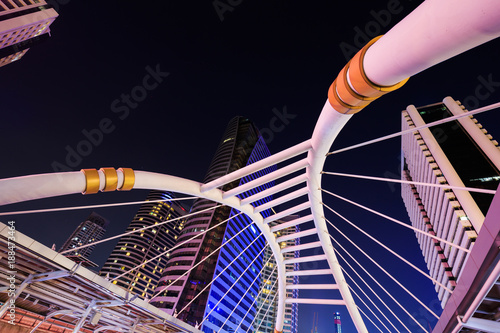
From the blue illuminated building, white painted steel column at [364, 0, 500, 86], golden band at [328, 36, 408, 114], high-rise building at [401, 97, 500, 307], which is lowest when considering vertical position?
the blue illuminated building

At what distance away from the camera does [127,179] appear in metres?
4.89

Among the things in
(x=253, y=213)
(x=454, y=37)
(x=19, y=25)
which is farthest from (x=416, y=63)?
(x=19, y=25)

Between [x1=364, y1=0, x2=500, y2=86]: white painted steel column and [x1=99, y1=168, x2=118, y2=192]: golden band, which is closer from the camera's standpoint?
[x1=364, y1=0, x2=500, y2=86]: white painted steel column

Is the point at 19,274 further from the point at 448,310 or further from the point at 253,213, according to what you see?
the point at 448,310

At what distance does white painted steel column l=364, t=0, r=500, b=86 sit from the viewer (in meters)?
1.55

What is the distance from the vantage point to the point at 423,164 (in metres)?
58.6

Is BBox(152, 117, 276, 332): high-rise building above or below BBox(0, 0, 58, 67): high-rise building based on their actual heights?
below

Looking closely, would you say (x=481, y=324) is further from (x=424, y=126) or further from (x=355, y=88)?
(x=355, y=88)

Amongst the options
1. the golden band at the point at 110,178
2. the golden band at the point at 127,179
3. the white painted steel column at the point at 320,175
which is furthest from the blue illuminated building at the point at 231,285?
the golden band at the point at 110,178

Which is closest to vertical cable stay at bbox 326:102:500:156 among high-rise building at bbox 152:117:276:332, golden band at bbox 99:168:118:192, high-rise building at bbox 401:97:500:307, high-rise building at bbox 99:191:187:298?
golden band at bbox 99:168:118:192

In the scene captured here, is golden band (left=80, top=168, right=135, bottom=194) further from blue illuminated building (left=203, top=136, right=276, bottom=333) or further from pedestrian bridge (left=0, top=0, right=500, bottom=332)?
blue illuminated building (left=203, top=136, right=276, bottom=333)

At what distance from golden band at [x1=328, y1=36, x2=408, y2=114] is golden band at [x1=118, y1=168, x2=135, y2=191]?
4116 mm

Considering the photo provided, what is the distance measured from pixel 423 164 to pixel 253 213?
212 ft

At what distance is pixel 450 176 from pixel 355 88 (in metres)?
A: 59.7
